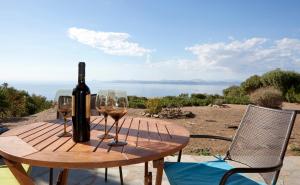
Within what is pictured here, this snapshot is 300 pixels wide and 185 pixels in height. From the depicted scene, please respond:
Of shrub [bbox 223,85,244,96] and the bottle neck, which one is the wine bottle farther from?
shrub [bbox 223,85,244,96]

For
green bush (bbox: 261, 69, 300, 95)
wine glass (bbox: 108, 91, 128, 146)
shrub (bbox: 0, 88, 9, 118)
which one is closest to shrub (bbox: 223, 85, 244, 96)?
green bush (bbox: 261, 69, 300, 95)

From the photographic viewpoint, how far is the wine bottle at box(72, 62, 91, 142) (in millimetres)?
1649

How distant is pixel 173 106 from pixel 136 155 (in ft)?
32.2

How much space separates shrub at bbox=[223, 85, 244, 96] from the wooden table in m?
16.2

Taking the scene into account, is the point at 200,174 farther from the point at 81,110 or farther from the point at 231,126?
the point at 231,126

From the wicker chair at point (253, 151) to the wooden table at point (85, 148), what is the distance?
36 centimetres

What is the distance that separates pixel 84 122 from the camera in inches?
65.5

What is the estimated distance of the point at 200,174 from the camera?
224cm

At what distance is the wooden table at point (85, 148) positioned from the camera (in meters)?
1.36

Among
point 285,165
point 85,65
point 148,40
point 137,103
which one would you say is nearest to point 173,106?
point 137,103

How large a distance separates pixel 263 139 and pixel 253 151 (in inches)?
4.9

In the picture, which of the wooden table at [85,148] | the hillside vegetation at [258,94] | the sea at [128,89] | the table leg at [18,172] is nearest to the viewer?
the wooden table at [85,148]

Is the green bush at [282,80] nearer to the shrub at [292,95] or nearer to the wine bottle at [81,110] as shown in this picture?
the shrub at [292,95]

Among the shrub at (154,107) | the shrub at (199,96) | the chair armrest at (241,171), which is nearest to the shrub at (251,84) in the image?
the shrub at (199,96)
